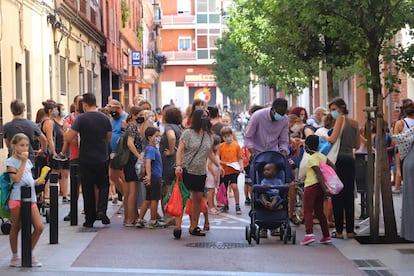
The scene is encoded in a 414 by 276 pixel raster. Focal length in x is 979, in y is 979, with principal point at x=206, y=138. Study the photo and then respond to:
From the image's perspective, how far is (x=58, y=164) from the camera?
17.3m

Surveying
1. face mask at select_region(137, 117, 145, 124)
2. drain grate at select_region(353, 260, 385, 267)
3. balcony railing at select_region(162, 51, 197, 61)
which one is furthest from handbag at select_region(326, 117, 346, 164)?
balcony railing at select_region(162, 51, 197, 61)

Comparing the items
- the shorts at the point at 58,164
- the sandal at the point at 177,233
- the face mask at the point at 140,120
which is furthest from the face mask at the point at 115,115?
the sandal at the point at 177,233

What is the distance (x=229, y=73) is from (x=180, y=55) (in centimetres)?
1687

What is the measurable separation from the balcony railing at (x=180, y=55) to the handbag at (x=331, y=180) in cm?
7779

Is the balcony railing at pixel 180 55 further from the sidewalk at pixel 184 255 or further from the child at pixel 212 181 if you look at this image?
the sidewalk at pixel 184 255

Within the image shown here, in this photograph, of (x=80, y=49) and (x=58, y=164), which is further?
(x=80, y=49)

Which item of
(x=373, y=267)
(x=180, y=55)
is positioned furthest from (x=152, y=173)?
(x=180, y=55)

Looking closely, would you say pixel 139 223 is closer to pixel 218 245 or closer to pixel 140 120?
pixel 140 120

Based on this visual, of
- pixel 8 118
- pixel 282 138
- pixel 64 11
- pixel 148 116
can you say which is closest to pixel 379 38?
pixel 282 138

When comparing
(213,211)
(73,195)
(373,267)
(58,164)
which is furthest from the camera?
(58,164)

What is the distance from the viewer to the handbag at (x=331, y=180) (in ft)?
40.8

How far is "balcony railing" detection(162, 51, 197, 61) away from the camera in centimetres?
9019

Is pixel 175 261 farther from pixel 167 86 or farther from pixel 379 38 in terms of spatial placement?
pixel 167 86

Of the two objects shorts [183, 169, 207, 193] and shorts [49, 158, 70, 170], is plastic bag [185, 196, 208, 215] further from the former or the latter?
shorts [49, 158, 70, 170]
